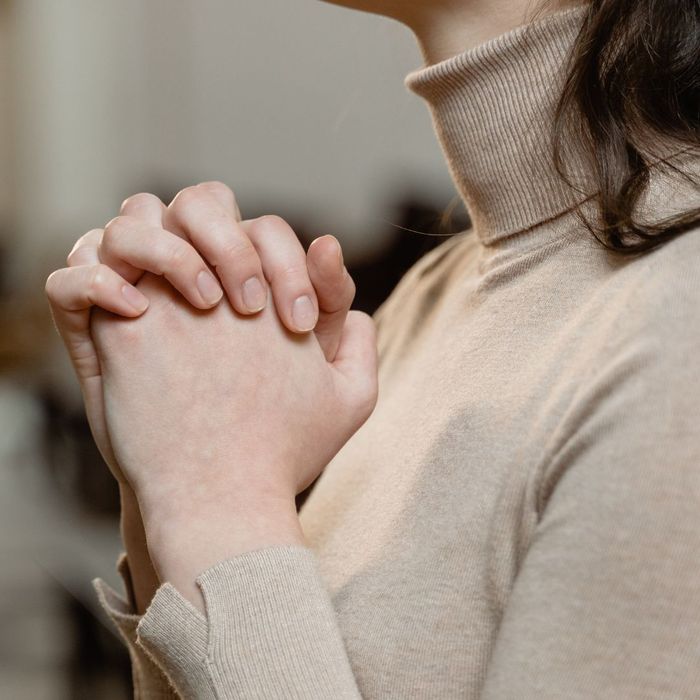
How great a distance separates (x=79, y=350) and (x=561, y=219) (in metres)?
0.39

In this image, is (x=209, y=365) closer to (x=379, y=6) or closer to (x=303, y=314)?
(x=303, y=314)

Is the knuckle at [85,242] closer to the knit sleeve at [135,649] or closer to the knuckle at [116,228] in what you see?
the knuckle at [116,228]

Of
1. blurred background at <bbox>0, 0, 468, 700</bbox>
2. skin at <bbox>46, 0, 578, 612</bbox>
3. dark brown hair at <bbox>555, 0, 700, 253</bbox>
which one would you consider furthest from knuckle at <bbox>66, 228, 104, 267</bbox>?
blurred background at <bbox>0, 0, 468, 700</bbox>

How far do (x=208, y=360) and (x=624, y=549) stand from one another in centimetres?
32

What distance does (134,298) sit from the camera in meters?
0.70

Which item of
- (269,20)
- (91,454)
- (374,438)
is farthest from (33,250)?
(374,438)

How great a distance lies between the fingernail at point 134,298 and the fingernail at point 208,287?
5cm

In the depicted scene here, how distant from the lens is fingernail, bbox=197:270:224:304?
683 millimetres

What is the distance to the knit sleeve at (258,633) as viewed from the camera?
608mm

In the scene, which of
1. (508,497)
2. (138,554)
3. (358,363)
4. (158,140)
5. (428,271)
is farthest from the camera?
(158,140)

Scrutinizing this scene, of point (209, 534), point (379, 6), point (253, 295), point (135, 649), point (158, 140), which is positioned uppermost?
point (379, 6)

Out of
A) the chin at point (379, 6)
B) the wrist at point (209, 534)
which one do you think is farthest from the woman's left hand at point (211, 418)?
the chin at point (379, 6)

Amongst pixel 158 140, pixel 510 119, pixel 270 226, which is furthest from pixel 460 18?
pixel 158 140

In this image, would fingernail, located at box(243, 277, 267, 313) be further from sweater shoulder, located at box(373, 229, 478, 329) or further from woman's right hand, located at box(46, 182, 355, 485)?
sweater shoulder, located at box(373, 229, 478, 329)
